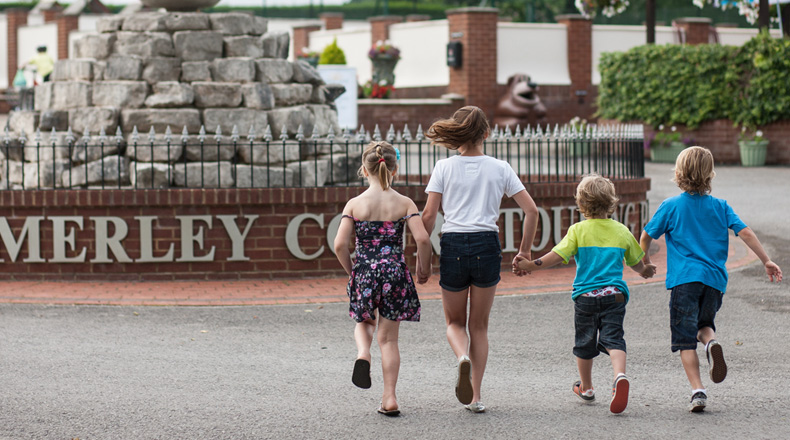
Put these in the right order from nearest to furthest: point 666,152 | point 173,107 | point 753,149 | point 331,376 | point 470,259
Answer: point 470,259 → point 331,376 → point 173,107 → point 753,149 → point 666,152

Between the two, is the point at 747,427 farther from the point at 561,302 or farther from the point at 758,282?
the point at 758,282

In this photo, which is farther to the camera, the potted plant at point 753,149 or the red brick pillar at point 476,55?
the red brick pillar at point 476,55

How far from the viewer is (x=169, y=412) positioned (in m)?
5.26

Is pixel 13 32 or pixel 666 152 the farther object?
pixel 13 32

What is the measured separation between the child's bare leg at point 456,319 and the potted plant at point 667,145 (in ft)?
59.5

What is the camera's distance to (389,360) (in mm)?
5277

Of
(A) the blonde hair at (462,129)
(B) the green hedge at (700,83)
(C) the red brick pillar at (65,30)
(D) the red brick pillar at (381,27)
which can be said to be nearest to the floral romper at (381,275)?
(A) the blonde hair at (462,129)

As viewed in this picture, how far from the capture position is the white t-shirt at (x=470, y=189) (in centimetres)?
529

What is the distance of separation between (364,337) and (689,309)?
1.61 m

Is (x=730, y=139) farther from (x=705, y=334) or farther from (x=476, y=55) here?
(x=705, y=334)

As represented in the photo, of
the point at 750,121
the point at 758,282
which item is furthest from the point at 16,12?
the point at 758,282

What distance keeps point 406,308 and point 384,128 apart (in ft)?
66.0

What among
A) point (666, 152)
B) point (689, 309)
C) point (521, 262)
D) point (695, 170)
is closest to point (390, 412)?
point (521, 262)

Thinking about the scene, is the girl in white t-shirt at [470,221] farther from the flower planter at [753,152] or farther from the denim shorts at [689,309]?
the flower planter at [753,152]
